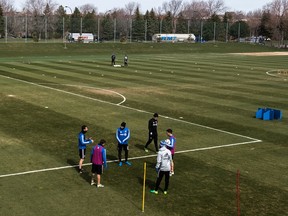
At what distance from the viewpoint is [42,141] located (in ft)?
69.7

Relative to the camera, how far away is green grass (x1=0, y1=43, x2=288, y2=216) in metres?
14.1

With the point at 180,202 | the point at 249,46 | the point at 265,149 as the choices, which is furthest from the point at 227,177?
the point at 249,46

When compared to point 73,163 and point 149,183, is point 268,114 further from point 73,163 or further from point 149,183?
point 73,163

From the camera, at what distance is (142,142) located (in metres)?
21.8

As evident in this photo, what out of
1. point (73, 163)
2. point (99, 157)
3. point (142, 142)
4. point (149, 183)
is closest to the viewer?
point (99, 157)

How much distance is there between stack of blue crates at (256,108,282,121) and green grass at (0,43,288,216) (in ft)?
1.64

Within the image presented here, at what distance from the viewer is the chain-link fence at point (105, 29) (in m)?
127

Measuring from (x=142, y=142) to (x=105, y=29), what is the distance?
124131 mm

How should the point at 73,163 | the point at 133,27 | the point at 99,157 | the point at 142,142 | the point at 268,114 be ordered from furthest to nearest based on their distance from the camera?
the point at 133,27 → the point at 268,114 → the point at 142,142 → the point at 73,163 → the point at 99,157

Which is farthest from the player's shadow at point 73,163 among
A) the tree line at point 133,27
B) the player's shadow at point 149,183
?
the tree line at point 133,27

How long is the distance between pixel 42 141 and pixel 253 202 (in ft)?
36.3

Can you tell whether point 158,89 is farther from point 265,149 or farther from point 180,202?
point 180,202

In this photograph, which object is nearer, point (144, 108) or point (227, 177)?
point (227, 177)

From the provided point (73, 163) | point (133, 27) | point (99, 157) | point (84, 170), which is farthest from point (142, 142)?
point (133, 27)
